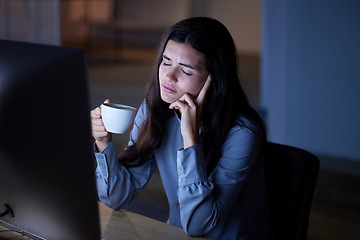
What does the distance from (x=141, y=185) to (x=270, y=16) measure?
9.48 feet

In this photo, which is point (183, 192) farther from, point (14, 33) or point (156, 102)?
point (14, 33)

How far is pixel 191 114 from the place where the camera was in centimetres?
122

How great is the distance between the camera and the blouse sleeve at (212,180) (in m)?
1.10

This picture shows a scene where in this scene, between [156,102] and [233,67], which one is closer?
[233,67]

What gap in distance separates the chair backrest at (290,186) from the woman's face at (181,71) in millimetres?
304

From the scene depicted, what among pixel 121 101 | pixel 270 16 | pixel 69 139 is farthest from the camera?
pixel 121 101

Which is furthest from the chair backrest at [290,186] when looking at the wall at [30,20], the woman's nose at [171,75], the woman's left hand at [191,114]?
the wall at [30,20]

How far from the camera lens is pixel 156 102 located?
1398 millimetres

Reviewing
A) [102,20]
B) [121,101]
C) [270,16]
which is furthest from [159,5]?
[270,16]

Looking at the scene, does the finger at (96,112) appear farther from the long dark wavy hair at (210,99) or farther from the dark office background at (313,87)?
the dark office background at (313,87)

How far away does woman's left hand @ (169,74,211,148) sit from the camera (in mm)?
1191

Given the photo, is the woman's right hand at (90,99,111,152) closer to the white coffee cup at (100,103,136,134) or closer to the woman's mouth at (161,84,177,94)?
the white coffee cup at (100,103,136,134)

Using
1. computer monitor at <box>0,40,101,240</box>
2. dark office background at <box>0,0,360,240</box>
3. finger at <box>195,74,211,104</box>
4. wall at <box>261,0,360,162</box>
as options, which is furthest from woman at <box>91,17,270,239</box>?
wall at <box>261,0,360,162</box>

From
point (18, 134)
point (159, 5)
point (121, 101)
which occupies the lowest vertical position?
point (121, 101)
